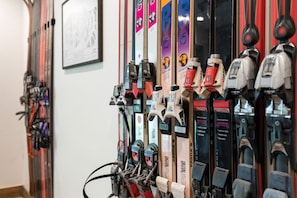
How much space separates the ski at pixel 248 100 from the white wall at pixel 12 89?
12.9ft

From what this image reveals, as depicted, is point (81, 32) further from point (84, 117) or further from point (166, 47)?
point (166, 47)

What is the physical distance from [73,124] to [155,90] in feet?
4.50

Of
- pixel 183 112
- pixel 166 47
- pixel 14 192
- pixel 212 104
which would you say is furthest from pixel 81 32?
pixel 14 192

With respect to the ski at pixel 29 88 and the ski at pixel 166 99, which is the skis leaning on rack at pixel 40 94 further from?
A: the ski at pixel 166 99

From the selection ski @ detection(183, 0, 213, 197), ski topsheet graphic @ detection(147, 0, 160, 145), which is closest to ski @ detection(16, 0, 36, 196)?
ski topsheet graphic @ detection(147, 0, 160, 145)

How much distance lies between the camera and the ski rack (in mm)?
826

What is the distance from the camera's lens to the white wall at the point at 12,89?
14.3ft

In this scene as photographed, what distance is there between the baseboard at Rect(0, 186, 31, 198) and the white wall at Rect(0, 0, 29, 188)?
0.05 m

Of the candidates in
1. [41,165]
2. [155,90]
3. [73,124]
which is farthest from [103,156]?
[41,165]

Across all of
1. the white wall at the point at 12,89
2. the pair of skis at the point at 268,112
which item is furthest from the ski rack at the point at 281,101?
the white wall at the point at 12,89

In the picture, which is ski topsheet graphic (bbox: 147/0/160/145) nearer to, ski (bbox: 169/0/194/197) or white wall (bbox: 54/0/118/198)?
ski (bbox: 169/0/194/197)

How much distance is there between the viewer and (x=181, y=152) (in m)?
1.29

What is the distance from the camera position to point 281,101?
0.86m

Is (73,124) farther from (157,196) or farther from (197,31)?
(197,31)
